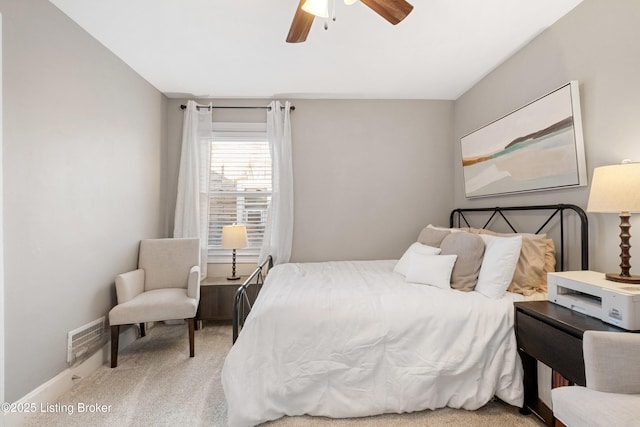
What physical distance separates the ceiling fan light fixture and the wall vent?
2.69 m

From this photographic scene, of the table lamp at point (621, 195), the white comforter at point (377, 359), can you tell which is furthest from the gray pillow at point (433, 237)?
the table lamp at point (621, 195)

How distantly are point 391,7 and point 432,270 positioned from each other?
1.72m

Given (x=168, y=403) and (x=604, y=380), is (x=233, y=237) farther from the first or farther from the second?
(x=604, y=380)

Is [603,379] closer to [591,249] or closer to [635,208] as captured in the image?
[635,208]

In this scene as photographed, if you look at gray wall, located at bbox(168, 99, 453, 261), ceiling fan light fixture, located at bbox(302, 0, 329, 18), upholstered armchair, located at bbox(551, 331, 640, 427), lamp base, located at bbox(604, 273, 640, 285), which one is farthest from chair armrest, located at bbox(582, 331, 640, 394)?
gray wall, located at bbox(168, 99, 453, 261)

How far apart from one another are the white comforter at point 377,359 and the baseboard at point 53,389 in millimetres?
1275

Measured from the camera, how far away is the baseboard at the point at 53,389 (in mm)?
1679

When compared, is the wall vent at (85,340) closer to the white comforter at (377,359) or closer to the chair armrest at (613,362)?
the white comforter at (377,359)

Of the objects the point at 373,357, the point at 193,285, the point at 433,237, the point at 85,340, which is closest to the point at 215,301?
the point at 193,285

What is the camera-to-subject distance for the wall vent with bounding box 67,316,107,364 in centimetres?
208

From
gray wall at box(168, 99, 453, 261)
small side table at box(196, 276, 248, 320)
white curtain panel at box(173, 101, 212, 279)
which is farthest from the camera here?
gray wall at box(168, 99, 453, 261)

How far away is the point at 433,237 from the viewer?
263 centimetres

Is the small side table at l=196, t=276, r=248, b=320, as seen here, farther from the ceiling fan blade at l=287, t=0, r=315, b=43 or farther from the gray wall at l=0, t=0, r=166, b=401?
the ceiling fan blade at l=287, t=0, r=315, b=43

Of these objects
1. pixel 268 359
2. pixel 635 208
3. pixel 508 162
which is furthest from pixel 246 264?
pixel 635 208
